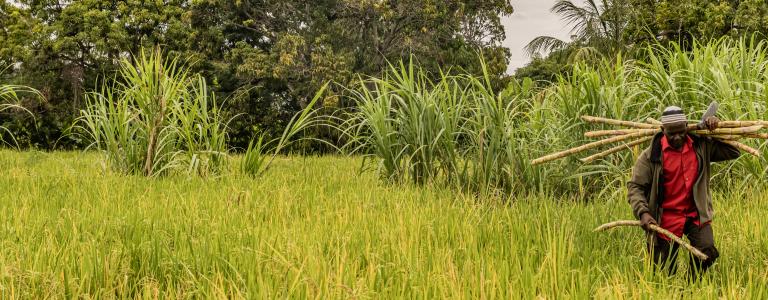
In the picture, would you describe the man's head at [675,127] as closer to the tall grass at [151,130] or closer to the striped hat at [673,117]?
the striped hat at [673,117]

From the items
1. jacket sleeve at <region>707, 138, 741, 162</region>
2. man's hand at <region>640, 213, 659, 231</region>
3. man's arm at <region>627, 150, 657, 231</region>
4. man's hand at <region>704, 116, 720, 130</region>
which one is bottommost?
man's hand at <region>640, 213, 659, 231</region>

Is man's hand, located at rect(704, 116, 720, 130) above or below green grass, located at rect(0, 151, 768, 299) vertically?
above

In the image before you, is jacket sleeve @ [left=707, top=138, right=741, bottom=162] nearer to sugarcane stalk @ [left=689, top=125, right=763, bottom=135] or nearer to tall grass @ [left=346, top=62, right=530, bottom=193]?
sugarcane stalk @ [left=689, top=125, right=763, bottom=135]

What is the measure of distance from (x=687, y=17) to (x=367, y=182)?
15.5m

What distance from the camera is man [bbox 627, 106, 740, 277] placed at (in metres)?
2.45

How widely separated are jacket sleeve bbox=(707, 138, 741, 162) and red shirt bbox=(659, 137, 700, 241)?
14cm

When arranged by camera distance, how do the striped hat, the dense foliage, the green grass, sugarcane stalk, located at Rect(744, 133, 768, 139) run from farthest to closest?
the dense foliage, the striped hat, sugarcane stalk, located at Rect(744, 133, 768, 139), the green grass

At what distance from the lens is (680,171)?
2496mm

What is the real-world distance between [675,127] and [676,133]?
0.16 ft

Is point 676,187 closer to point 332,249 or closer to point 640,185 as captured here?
point 640,185

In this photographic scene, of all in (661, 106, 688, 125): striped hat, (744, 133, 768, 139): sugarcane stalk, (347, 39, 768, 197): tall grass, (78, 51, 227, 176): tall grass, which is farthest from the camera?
(78, 51, 227, 176): tall grass

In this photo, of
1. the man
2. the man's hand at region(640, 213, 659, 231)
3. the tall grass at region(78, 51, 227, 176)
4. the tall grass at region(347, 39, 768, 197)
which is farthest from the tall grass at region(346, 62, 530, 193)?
the man's hand at region(640, 213, 659, 231)

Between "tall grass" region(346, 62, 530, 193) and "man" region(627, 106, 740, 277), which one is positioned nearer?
"man" region(627, 106, 740, 277)

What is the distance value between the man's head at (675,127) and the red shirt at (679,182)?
4 centimetres
